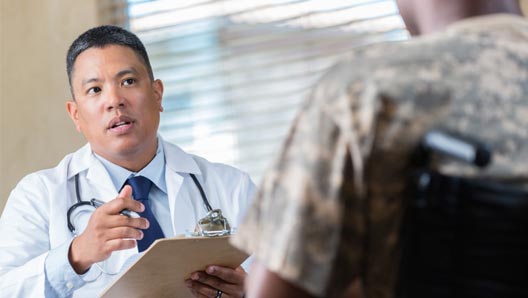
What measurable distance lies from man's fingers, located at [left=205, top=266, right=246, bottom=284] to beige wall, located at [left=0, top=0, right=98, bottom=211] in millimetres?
1533

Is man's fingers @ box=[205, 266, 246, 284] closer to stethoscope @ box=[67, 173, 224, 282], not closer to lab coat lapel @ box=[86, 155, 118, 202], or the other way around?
stethoscope @ box=[67, 173, 224, 282]

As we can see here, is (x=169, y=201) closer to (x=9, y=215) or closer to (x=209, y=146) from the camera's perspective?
(x=9, y=215)

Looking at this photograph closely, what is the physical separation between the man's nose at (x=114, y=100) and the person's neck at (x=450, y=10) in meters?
1.85

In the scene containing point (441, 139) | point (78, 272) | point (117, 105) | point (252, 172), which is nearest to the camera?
point (441, 139)

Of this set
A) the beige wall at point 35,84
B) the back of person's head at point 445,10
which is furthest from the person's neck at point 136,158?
the back of person's head at point 445,10

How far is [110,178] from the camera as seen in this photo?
112 inches

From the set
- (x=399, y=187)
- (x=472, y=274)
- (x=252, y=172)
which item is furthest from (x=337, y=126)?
(x=252, y=172)

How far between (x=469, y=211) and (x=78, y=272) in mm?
1767

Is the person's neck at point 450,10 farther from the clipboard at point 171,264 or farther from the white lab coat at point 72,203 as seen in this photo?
the white lab coat at point 72,203

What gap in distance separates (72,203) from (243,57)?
1.11 meters

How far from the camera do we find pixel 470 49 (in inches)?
39.1

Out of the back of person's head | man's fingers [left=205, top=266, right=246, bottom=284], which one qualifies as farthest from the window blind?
the back of person's head

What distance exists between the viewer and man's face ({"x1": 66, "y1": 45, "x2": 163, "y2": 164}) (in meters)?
2.81

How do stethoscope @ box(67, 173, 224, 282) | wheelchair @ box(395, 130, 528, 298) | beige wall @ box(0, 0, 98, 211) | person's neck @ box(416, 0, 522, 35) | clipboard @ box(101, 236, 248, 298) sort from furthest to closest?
beige wall @ box(0, 0, 98, 211) < stethoscope @ box(67, 173, 224, 282) < clipboard @ box(101, 236, 248, 298) < person's neck @ box(416, 0, 522, 35) < wheelchair @ box(395, 130, 528, 298)
